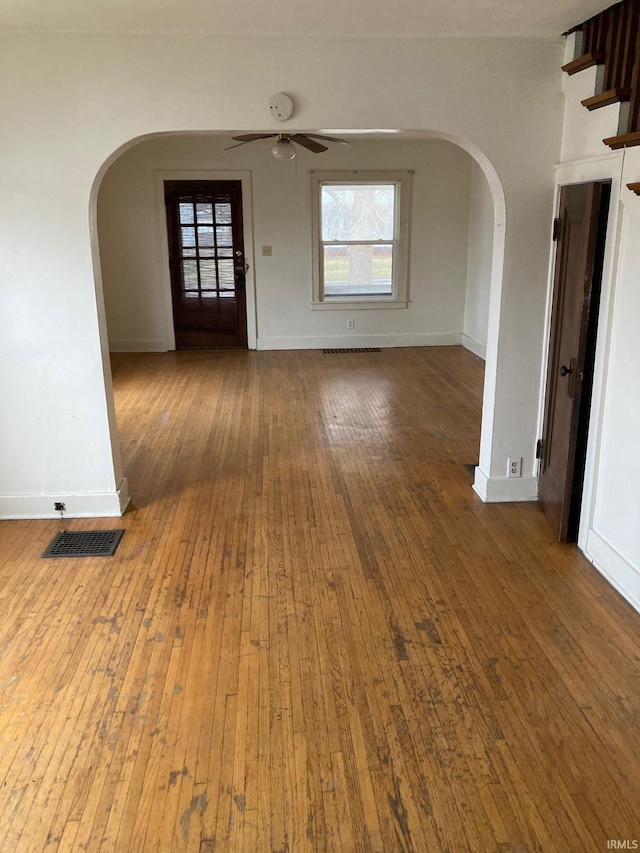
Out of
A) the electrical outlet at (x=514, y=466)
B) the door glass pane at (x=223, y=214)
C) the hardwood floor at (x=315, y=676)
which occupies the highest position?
the door glass pane at (x=223, y=214)

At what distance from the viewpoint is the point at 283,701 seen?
248 cm

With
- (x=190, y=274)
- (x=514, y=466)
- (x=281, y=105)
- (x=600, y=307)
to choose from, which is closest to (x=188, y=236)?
(x=190, y=274)

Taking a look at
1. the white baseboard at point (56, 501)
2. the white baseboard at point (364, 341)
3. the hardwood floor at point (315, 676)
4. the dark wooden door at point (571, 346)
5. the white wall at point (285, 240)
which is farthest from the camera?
A: the white baseboard at point (364, 341)

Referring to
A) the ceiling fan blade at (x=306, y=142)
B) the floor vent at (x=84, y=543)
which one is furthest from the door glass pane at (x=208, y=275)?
the floor vent at (x=84, y=543)

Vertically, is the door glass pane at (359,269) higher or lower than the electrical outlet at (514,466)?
higher

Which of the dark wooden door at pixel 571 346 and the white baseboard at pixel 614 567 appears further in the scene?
the dark wooden door at pixel 571 346

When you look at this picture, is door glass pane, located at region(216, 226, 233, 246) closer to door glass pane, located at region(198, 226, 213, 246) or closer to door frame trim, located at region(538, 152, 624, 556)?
door glass pane, located at region(198, 226, 213, 246)

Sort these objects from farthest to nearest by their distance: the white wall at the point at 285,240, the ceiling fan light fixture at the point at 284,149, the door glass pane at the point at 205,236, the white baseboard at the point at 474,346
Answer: the door glass pane at the point at 205,236 → the white wall at the point at 285,240 → the white baseboard at the point at 474,346 → the ceiling fan light fixture at the point at 284,149

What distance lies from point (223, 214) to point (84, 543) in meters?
5.70

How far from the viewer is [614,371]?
3.19 m

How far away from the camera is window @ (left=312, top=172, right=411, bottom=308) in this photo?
8.30 metres

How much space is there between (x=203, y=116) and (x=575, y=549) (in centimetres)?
299

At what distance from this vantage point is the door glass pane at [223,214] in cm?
834

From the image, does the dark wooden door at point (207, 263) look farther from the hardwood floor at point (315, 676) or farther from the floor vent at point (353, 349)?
the hardwood floor at point (315, 676)
